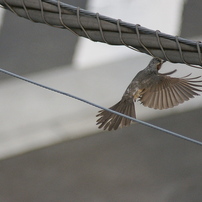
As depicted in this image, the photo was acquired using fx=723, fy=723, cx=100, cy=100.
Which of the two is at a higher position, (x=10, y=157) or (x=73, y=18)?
(x=73, y=18)

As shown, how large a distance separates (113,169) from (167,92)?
2.16 metres

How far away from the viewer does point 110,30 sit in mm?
1888

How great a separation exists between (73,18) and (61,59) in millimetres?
2949

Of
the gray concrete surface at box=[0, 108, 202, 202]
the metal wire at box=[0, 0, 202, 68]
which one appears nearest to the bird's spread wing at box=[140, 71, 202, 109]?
the metal wire at box=[0, 0, 202, 68]

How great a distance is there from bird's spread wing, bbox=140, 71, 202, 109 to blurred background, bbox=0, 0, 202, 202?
1768mm

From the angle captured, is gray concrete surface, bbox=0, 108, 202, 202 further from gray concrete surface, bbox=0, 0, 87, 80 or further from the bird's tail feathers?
the bird's tail feathers

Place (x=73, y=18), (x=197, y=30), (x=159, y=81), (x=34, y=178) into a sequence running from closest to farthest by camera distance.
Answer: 1. (x=73, y=18)
2. (x=159, y=81)
3. (x=197, y=30)
4. (x=34, y=178)

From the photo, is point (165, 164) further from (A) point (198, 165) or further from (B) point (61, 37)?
(B) point (61, 37)

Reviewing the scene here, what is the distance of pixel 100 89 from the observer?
15.9 feet

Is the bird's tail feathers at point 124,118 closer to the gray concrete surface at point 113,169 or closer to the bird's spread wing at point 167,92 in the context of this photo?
the bird's spread wing at point 167,92

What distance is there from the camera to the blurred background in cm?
479

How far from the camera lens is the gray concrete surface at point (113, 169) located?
489 centimetres

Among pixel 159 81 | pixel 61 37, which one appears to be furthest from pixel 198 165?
pixel 159 81

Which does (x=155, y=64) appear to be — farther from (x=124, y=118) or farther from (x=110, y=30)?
(x=110, y=30)
